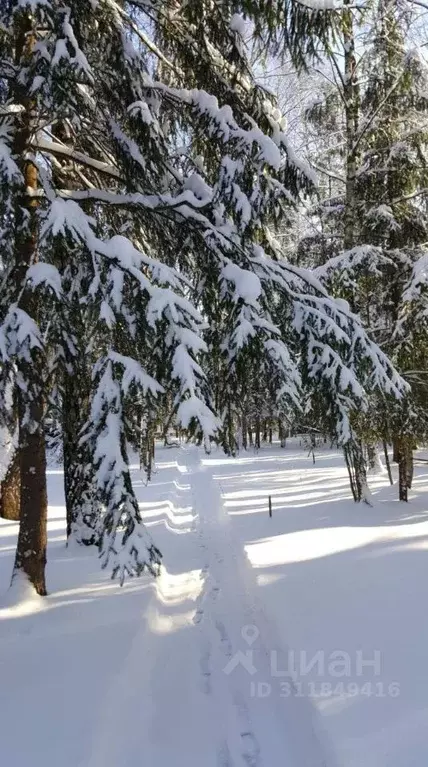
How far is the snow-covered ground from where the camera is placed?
10.7ft

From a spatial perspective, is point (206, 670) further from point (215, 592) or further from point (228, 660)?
point (215, 592)

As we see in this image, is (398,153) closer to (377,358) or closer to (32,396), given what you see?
(377,358)

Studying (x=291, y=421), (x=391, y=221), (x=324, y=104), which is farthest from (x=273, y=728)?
(x=324, y=104)

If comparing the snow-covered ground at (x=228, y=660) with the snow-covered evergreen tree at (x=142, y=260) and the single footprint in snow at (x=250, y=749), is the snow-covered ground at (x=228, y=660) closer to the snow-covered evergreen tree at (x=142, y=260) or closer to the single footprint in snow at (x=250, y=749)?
the single footprint in snow at (x=250, y=749)

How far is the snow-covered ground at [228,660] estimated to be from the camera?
326 cm

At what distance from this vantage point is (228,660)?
4.71 m

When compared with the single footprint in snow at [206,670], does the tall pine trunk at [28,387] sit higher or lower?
higher

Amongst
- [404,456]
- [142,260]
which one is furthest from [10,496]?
[142,260]

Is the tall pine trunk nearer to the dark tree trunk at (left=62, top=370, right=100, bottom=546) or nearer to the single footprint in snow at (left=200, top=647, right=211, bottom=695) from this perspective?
the dark tree trunk at (left=62, top=370, right=100, bottom=546)

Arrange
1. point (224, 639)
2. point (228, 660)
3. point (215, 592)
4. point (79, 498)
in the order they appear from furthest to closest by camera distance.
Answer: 1. point (79, 498)
2. point (215, 592)
3. point (224, 639)
4. point (228, 660)

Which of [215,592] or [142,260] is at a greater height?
[142,260]

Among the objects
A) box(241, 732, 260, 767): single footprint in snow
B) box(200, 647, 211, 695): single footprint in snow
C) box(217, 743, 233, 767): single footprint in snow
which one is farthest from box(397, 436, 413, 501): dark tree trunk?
box(217, 743, 233, 767): single footprint in snow

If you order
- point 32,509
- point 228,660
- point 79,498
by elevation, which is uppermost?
point 32,509

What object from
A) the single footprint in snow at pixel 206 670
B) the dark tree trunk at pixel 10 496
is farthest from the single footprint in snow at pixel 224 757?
the dark tree trunk at pixel 10 496
